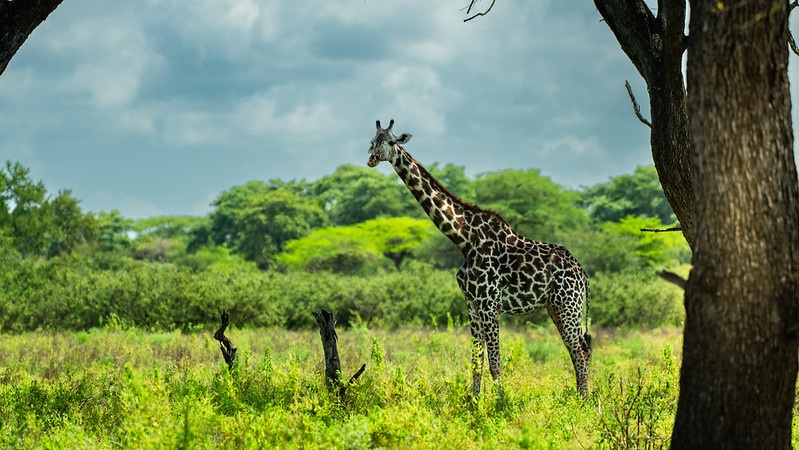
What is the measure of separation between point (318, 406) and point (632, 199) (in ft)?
188

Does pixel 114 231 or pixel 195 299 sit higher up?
pixel 114 231

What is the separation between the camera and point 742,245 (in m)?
4.34

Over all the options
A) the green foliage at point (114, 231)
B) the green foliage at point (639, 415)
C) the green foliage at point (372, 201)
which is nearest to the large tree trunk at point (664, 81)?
the green foliage at point (639, 415)

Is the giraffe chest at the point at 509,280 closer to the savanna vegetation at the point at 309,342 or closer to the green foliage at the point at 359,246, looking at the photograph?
the savanna vegetation at the point at 309,342

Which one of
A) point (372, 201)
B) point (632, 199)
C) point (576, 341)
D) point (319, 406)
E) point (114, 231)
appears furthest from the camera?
point (114, 231)

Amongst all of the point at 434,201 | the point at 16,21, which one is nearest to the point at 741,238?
the point at 434,201

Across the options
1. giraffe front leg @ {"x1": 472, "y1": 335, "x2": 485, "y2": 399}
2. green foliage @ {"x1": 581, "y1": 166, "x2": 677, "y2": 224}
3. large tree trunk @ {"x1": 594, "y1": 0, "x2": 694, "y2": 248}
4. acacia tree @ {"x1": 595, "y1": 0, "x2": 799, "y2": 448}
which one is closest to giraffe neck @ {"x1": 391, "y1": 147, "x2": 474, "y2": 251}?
giraffe front leg @ {"x1": 472, "y1": 335, "x2": 485, "y2": 399}

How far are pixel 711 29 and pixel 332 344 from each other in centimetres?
427

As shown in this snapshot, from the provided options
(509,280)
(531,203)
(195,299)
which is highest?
(531,203)

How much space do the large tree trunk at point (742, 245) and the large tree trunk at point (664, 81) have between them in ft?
6.80

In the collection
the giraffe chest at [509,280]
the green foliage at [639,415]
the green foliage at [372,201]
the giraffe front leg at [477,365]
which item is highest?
the green foliage at [372,201]

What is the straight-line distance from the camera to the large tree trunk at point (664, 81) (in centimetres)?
676

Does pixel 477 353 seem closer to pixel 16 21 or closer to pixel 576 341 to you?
pixel 576 341

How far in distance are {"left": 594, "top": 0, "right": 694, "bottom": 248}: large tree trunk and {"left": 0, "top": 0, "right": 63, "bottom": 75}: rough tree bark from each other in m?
4.94
